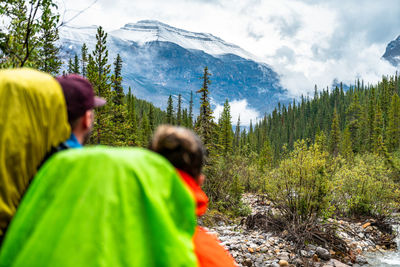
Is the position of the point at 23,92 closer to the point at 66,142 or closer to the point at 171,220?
the point at 66,142

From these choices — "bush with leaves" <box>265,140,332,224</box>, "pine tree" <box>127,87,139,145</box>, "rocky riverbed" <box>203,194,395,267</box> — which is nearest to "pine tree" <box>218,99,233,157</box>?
"pine tree" <box>127,87,139,145</box>

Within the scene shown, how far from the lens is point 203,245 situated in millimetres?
1410

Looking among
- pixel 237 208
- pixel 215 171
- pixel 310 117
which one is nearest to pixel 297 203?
pixel 237 208

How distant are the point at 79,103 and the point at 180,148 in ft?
1.81

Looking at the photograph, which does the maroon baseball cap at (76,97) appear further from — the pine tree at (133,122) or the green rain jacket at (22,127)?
the pine tree at (133,122)

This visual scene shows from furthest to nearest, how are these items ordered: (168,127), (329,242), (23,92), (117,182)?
1. (329,242)
2. (168,127)
3. (23,92)
4. (117,182)

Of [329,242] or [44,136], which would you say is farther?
[329,242]

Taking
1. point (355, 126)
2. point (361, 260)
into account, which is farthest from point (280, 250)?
point (355, 126)

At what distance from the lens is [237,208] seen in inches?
680

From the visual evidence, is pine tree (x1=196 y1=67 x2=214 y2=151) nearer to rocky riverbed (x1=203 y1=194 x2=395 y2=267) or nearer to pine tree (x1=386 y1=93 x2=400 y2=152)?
rocky riverbed (x1=203 y1=194 x2=395 y2=267)

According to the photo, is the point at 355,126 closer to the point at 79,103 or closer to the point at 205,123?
the point at 205,123

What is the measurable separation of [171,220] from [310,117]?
113 meters

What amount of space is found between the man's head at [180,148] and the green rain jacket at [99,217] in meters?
0.20

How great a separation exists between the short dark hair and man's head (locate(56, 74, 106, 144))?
1.37 feet
